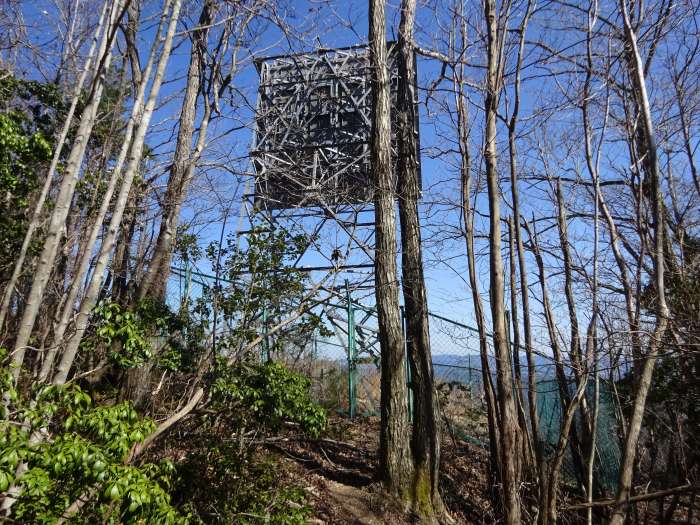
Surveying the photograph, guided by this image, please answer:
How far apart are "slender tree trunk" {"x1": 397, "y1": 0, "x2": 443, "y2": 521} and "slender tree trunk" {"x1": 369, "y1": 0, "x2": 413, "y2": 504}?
0.69ft

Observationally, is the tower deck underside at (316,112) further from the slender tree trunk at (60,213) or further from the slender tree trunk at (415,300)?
the slender tree trunk at (60,213)

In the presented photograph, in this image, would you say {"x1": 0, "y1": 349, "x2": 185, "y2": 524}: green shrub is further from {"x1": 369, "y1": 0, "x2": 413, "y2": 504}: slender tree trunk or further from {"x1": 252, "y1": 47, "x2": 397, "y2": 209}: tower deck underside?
{"x1": 252, "y1": 47, "x2": 397, "y2": 209}: tower deck underside

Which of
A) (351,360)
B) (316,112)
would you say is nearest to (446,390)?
(351,360)

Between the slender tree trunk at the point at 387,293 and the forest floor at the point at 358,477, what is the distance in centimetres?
41

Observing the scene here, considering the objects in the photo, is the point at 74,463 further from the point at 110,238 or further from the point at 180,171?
the point at 180,171

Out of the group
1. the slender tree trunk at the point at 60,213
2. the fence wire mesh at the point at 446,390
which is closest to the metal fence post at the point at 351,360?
the fence wire mesh at the point at 446,390

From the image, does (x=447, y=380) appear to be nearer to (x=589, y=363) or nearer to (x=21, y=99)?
(x=589, y=363)

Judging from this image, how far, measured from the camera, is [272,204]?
364 inches

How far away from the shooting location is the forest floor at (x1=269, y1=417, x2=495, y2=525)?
5.93m

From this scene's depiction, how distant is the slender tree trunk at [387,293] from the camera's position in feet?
20.6

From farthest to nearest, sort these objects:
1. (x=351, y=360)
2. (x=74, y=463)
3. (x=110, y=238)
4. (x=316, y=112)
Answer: (x=316, y=112), (x=351, y=360), (x=110, y=238), (x=74, y=463)

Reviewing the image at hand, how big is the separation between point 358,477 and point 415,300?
8.40 ft

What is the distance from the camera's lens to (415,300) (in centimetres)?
709

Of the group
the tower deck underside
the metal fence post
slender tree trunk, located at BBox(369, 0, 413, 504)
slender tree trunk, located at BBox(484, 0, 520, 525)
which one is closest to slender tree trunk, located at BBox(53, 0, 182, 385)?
slender tree trunk, located at BBox(369, 0, 413, 504)
